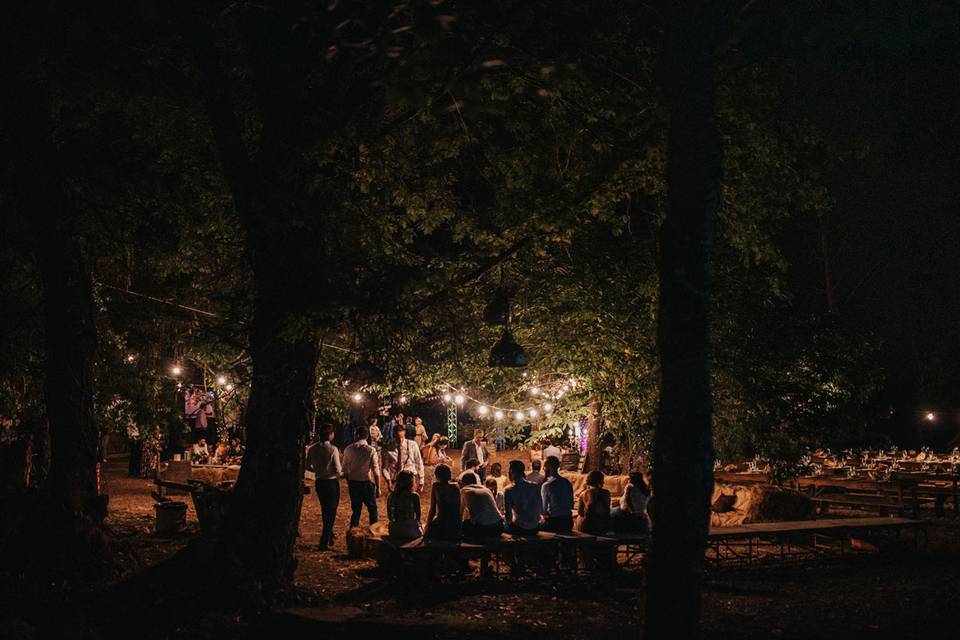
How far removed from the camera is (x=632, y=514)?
11.2m

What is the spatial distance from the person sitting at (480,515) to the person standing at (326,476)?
8.42 feet

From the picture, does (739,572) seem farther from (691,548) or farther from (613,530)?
(691,548)

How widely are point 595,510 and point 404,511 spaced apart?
2505 millimetres

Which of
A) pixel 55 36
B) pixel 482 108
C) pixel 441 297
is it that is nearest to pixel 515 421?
pixel 441 297

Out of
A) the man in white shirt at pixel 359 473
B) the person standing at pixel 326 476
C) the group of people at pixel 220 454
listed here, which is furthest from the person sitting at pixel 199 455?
the person standing at pixel 326 476

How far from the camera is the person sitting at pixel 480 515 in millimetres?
10352

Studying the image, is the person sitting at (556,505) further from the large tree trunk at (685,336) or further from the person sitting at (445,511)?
the large tree trunk at (685,336)

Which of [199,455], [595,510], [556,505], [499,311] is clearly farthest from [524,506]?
[199,455]

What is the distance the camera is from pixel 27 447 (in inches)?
652

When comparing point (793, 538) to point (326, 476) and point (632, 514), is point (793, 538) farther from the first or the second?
point (326, 476)

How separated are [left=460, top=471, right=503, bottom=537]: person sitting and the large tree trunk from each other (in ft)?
16.9

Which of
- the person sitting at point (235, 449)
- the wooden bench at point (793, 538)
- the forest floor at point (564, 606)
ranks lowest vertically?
the forest floor at point (564, 606)

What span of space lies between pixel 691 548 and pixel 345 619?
3.70m

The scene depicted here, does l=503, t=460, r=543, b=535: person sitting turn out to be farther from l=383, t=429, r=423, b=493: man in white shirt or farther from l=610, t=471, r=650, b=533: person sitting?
l=383, t=429, r=423, b=493: man in white shirt
